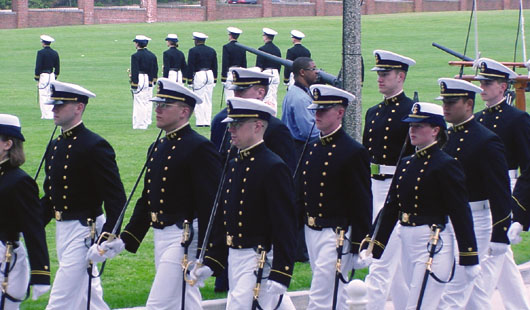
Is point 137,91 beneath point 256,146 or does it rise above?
beneath

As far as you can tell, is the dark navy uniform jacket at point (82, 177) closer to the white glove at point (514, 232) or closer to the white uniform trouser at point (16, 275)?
the white uniform trouser at point (16, 275)

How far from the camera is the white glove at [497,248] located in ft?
28.4

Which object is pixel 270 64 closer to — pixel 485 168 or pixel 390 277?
pixel 390 277

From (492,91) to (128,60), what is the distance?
111ft

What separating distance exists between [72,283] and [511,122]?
4096mm

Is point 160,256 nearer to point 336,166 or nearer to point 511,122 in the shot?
point 336,166

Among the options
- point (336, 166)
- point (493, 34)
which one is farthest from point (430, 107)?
point (493, 34)

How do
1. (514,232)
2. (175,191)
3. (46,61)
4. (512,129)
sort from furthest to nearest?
1. (46,61)
2. (512,129)
3. (514,232)
4. (175,191)

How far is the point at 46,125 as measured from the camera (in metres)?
23.7

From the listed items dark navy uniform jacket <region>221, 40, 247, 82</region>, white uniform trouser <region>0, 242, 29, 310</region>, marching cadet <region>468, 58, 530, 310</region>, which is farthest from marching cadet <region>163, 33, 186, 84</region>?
white uniform trouser <region>0, 242, 29, 310</region>

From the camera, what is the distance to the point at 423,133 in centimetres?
805

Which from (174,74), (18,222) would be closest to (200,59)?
(174,74)

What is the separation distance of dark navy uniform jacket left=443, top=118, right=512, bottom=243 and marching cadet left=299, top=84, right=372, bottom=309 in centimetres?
100

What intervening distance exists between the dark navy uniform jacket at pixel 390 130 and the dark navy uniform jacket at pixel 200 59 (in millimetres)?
15287
